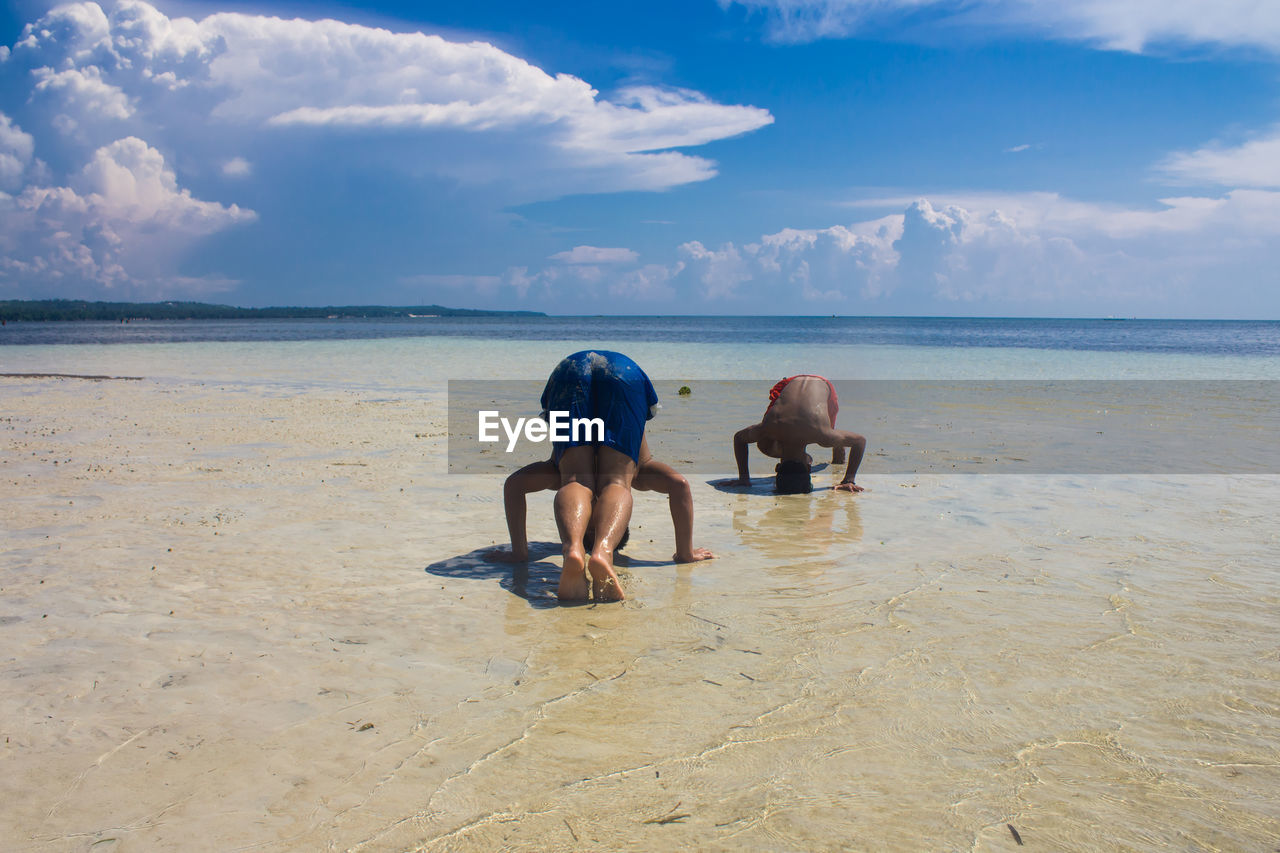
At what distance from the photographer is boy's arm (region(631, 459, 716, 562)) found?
5863mm

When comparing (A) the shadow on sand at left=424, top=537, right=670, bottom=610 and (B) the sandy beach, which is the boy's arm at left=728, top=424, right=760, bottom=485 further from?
(A) the shadow on sand at left=424, top=537, right=670, bottom=610

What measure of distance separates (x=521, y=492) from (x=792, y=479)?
3949 mm

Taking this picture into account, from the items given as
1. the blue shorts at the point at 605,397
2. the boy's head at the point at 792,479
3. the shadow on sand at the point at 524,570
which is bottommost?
the shadow on sand at the point at 524,570

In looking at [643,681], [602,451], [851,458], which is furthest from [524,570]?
[851,458]

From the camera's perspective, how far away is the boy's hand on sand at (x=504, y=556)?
6020 mm

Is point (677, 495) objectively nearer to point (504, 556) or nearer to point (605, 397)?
point (605, 397)

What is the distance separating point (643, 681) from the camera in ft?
13.0

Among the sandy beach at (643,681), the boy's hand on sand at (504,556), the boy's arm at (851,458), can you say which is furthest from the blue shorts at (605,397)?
the boy's arm at (851,458)

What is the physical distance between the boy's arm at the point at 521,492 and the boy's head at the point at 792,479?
3.68 metres

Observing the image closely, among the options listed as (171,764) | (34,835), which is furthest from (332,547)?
(34,835)

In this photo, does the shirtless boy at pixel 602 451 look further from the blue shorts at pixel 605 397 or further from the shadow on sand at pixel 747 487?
the shadow on sand at pixel 747 487

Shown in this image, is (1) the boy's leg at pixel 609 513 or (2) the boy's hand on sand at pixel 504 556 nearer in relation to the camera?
(1) the boy's leg at pixel 609 513

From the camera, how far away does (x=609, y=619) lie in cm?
484

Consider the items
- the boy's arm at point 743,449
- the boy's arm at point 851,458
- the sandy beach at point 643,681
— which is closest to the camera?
the sandy beach at point 643,681
